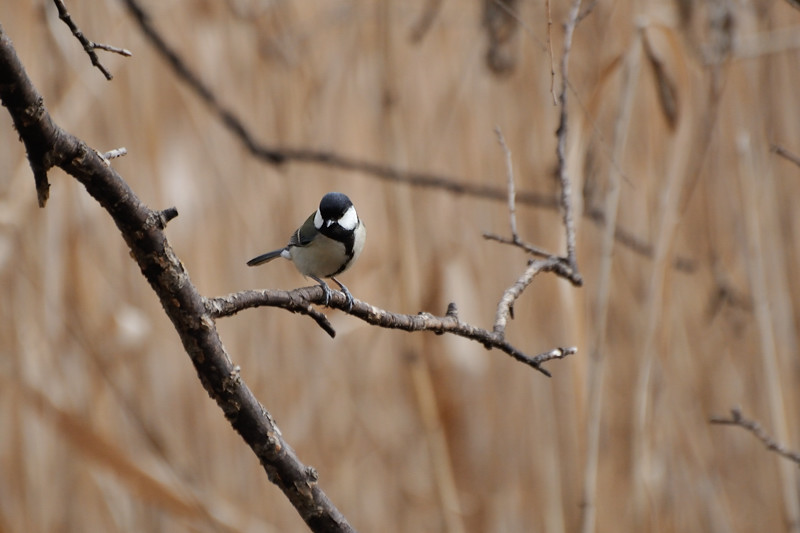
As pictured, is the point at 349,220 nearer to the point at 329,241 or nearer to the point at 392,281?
the point at 329,241

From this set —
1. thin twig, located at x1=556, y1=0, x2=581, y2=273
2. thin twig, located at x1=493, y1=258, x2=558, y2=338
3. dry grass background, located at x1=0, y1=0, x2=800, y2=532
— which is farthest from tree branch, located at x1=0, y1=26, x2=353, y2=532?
dry grass background, located at x1=0, y1=0, x2=800, y2=532

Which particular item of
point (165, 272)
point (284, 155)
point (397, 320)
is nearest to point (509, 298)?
point (397, 320)

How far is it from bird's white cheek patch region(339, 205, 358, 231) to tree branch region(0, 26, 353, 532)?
31.4 inches

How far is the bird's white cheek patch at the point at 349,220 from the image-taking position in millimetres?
1399

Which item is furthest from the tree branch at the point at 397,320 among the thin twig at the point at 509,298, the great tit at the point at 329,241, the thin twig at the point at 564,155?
the great tit at the point at 329,241

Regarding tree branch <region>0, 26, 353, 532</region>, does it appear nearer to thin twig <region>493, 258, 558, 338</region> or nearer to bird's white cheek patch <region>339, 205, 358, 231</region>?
thin twig <region>493, 258, 558, 338</region>

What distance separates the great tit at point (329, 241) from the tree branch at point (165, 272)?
739 mm

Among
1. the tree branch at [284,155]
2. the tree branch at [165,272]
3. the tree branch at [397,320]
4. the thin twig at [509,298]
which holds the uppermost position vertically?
the tree branch at [284,155]

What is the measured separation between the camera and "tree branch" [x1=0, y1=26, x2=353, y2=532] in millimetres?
478

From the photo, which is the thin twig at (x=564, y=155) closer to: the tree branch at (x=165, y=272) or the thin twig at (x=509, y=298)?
the thin twig at (x=509, y=298)

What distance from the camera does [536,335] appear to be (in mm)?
1833

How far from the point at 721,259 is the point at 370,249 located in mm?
940

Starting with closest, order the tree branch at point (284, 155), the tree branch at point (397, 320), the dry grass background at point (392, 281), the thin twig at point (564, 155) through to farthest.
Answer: the tree branch at point (397, 320) → the thin twig at point (564, 155) → the tree branch at point (284, 155) → the dry grass background at point (392, 281)

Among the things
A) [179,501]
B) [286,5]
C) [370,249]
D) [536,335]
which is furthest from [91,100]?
[536,335]
